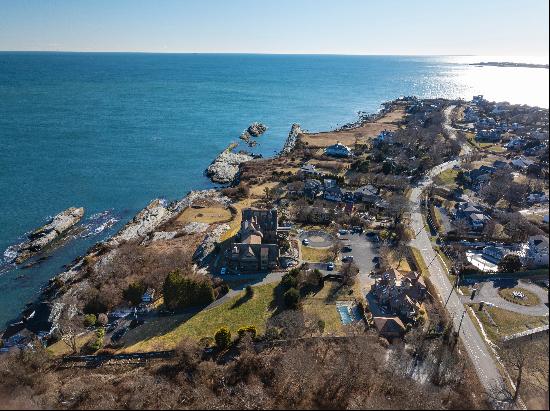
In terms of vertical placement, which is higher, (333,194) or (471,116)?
(471,116)

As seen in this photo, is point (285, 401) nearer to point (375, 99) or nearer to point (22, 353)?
point (22, 353)

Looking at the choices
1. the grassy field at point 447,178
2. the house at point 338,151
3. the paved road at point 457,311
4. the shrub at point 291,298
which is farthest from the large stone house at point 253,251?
the house at point 338,151

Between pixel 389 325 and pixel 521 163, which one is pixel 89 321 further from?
pixel 521 163

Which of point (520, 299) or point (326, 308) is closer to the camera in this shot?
point (520, 299)

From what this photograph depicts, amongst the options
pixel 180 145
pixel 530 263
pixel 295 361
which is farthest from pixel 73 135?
pixel 530 263

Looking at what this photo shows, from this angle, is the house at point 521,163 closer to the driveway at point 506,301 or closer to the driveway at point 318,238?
the driveway at point 506,301

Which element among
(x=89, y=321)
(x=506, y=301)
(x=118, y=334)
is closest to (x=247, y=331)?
(x=118, y=334)
